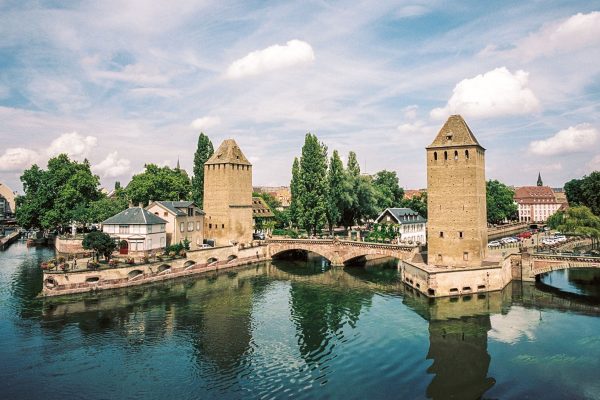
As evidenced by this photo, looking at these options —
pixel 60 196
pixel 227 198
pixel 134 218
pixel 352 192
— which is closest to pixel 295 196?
pixel 352 192

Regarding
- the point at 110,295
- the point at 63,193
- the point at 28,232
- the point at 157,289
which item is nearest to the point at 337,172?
the point at 157,289

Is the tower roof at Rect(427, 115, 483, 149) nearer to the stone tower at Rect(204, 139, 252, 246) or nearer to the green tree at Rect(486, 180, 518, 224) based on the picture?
the stone tower at Rect(204, 139, 252, 246)

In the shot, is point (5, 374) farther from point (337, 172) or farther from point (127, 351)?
point (337, 172)

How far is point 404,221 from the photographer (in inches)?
2544

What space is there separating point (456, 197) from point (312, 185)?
2282cm

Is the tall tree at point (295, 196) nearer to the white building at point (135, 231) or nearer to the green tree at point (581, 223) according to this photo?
the white building at point (135, 231)

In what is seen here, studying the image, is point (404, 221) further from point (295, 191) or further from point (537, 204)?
point (537, 204)

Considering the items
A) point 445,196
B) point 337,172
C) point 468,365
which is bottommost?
point 468,365

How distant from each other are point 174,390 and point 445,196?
29.0 m

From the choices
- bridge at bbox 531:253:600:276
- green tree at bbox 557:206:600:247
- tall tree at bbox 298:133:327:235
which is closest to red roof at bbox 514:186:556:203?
green tree at bbox 557:206:600:247

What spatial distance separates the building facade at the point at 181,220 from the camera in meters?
53.1

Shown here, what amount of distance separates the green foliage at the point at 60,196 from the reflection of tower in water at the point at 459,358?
60641mm

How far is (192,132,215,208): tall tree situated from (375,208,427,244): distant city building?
28487 millimetres

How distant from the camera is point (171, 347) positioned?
25.3 metres
